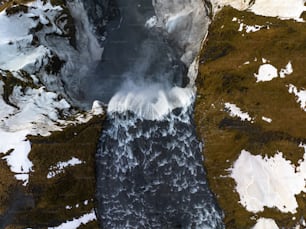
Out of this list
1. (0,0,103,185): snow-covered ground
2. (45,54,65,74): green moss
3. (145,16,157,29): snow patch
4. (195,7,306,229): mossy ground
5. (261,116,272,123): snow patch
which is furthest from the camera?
(145,16,157,29): snow patch

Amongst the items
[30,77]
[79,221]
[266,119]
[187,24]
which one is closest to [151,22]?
[187,24]

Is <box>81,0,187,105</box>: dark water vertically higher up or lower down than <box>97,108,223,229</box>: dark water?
higher up

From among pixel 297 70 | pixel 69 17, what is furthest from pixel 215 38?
pixel 69 17

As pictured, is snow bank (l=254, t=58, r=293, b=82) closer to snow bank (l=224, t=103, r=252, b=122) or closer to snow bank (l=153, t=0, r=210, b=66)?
snow bank (l=224, t=103, r=252, b=122)

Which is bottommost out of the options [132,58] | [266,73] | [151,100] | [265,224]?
[265,224]

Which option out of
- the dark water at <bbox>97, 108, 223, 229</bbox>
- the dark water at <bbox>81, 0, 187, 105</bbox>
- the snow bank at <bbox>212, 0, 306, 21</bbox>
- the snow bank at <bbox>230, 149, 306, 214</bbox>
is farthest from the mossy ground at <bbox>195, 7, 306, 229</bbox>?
the dark water at <bbox>81, 0, 187, 105</bbox>

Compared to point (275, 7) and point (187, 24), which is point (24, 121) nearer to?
point (187, 24)
